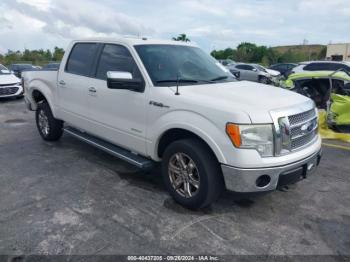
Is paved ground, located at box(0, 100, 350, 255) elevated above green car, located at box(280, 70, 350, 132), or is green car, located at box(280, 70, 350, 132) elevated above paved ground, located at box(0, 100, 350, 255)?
green car, located at box(280, 70, 350, 132)

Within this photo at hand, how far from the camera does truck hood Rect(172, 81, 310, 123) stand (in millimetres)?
3238

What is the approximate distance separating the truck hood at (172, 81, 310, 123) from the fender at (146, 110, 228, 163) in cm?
17

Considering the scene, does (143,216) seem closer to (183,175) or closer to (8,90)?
(183,175)

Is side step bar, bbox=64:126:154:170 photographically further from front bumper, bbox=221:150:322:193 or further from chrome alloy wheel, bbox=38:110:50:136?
Result: front bumper, bbox=221:150:322:193

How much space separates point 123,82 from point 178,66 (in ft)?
2.67

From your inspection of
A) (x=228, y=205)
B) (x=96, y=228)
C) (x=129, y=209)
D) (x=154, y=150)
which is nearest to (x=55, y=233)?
(x=96, y=228)

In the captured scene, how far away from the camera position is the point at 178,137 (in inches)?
154

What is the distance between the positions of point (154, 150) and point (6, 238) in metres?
1.80

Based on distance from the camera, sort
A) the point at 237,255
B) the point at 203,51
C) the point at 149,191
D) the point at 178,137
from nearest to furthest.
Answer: the point at 237,255 → the point at 178,137 → the point at 149,191 → the point at 203,51

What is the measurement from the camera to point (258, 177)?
3.22 meters

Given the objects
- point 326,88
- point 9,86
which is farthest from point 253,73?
point 9,86

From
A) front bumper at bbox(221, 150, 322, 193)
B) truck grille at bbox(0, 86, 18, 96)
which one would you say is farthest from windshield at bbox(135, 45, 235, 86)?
truck grille at bbox(0, 86, 18, 96)

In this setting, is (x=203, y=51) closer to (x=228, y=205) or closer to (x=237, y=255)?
(x=228, y=205)

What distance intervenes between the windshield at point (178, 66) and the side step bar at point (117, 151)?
98cm
